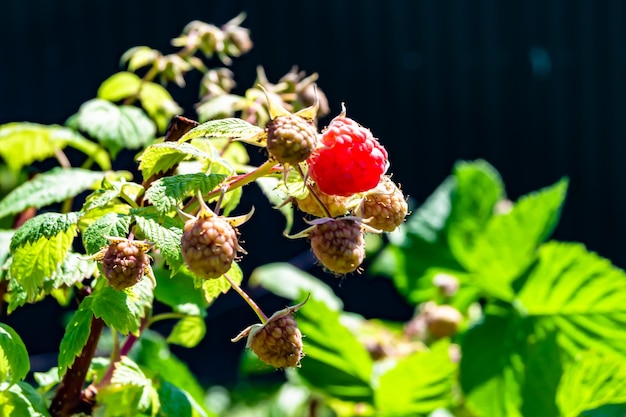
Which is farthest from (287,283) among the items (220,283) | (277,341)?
(277,341)

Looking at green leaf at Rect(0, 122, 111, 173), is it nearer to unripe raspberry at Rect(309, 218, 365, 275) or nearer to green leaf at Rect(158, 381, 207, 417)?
green leaf at Rect(158, 381, 207, 417)

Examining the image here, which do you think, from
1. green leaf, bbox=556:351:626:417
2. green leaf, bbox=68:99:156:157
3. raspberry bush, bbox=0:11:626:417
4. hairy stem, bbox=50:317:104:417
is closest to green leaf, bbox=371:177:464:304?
raspberry bush, bbox=0:11:626:417

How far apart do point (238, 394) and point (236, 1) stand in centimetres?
219

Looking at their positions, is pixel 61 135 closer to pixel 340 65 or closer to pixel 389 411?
pixel 389 411

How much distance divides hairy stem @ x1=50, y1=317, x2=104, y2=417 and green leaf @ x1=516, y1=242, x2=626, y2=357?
0.84 meters

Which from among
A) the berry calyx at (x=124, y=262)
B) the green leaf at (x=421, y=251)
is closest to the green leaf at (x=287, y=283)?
the green leaf at (x=421, y=251)

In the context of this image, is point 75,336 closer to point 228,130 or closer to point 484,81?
point 228,130

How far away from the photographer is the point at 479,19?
16.1 ft

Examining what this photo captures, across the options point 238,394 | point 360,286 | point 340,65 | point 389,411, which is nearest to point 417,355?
point 389,411

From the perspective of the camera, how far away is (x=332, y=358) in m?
1.36

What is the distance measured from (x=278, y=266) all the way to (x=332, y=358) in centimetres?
60

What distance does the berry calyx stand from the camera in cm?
63

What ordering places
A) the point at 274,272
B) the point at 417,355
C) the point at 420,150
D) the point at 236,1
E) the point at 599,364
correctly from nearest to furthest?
the point at 599,364 → the point at 417,355 → the point at 274,272 → the point at 236,1 → the point at 420,150

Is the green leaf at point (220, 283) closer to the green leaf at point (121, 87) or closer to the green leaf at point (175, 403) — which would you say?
the green leaf at point (175, 403)
